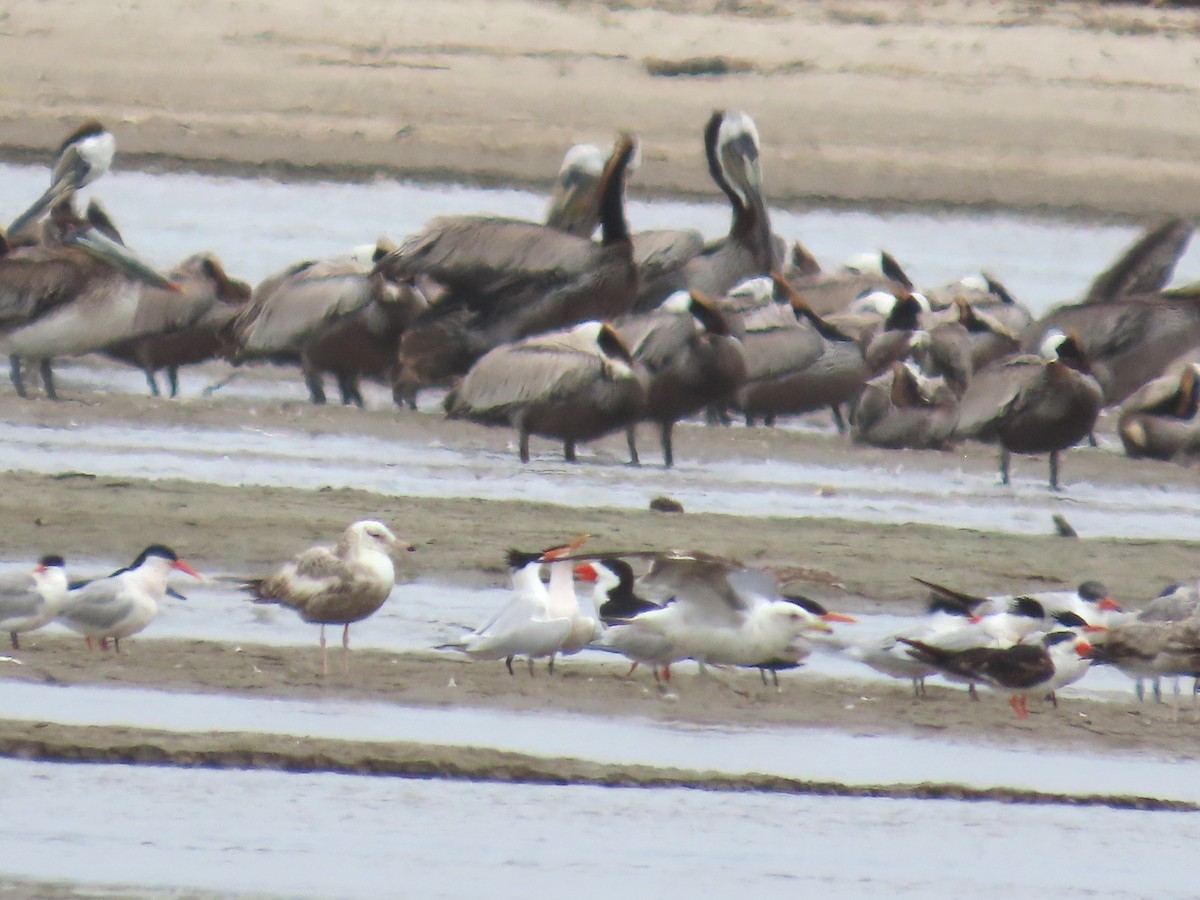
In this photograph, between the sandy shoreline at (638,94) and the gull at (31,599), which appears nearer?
the gull at (31,599)

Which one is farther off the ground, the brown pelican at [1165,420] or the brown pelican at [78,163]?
the brown pelican at [78,163]

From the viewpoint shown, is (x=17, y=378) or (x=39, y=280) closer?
(x=17, y=378)

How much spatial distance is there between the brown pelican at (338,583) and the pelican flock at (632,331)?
39 cm

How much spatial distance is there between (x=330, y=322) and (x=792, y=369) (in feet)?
7.95

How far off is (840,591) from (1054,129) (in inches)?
702

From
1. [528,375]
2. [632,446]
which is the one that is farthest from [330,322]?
[632,446]

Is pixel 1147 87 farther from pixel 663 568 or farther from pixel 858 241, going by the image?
pixel 663 568

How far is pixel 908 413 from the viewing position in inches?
491

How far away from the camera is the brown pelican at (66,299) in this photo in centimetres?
1302

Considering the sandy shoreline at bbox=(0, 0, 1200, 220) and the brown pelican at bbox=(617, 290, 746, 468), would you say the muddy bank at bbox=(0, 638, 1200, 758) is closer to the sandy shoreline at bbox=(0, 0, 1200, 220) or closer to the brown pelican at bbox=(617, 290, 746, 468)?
the brown pelican at bbox=(617, 290, 746, 468)

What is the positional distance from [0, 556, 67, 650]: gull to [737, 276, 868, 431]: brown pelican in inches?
253

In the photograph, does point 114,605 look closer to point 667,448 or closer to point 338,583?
point 338,583

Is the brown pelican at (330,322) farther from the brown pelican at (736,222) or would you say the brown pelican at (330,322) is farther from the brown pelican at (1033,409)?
the brown pelican at (1033,409)

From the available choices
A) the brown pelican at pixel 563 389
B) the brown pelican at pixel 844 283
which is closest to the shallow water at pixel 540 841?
the brown pelican at pixel 563 389
